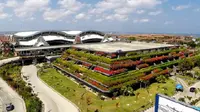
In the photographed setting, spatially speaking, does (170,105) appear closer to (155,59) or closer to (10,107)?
(10,107)

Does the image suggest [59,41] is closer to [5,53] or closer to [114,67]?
[5,53]

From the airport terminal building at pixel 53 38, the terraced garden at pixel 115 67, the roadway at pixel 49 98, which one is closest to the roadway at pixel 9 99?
the roadway at pixel 49 98

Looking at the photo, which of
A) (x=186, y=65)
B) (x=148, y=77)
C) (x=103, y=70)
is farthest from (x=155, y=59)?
(x=103, y=70)

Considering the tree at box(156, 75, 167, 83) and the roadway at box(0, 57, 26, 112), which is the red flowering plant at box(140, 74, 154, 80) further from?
the roadway at box(0, 57, 26, 112)

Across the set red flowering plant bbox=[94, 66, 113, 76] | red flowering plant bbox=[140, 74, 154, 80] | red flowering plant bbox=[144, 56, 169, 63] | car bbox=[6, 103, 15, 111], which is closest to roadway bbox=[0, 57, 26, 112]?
car bbox=[6, 103, 15, 111]

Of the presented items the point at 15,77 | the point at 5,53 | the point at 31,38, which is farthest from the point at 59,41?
the point at 15,77

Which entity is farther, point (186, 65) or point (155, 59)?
point (186, 65)
